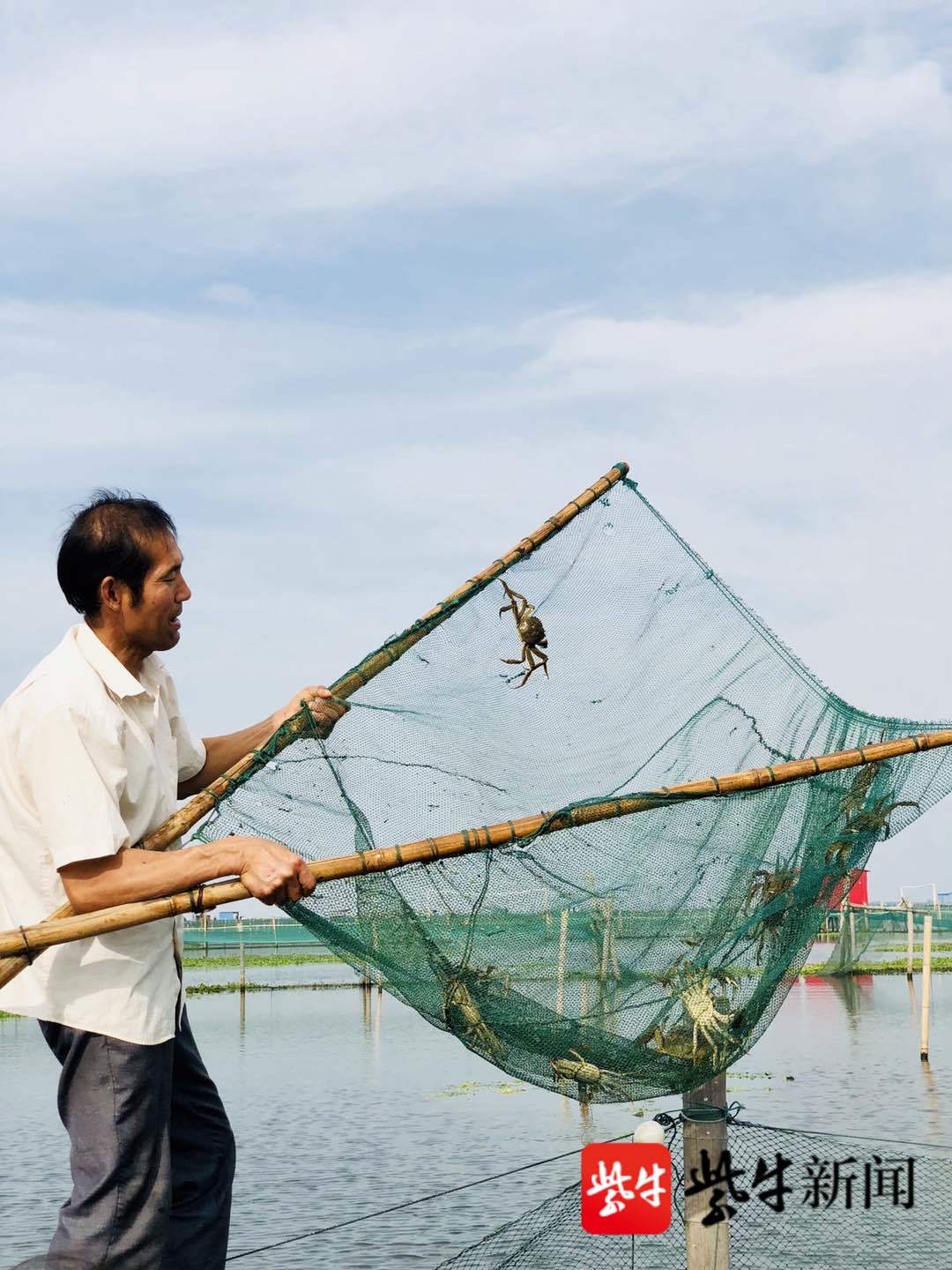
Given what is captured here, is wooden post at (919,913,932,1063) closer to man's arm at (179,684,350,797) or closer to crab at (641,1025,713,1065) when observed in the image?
crab at (641,1025,713,1065)

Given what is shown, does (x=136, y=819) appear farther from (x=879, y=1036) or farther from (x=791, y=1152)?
(x=879, y=1036)

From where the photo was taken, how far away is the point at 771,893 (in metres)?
3.92

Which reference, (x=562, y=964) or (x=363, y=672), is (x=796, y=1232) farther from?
(x=363, y=672)

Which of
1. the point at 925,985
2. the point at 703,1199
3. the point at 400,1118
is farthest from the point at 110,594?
the point at 925,985

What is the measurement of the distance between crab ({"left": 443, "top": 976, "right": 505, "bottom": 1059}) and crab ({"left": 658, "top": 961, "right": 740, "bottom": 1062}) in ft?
1.63

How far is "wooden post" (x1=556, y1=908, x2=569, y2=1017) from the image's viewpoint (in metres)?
3.81

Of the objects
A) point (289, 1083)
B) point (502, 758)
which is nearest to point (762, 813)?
point (502, 758)

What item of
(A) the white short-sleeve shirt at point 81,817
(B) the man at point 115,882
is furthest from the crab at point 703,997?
(A) the white short-sleeve shirt at point 81,817

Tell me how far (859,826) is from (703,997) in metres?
0.66

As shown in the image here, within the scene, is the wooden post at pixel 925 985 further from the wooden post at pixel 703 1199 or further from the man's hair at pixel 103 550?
the man's hair at pixel 103 550

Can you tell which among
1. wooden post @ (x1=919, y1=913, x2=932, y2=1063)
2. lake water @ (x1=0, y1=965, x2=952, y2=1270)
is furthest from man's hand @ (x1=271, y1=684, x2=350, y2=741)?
wooden post @ (x1=919, y1=913, x2=932, y2=1063)

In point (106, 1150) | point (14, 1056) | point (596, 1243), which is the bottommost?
point (14, 1056)

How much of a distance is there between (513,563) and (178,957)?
1.92 metres

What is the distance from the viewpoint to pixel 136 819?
2.86 metres
